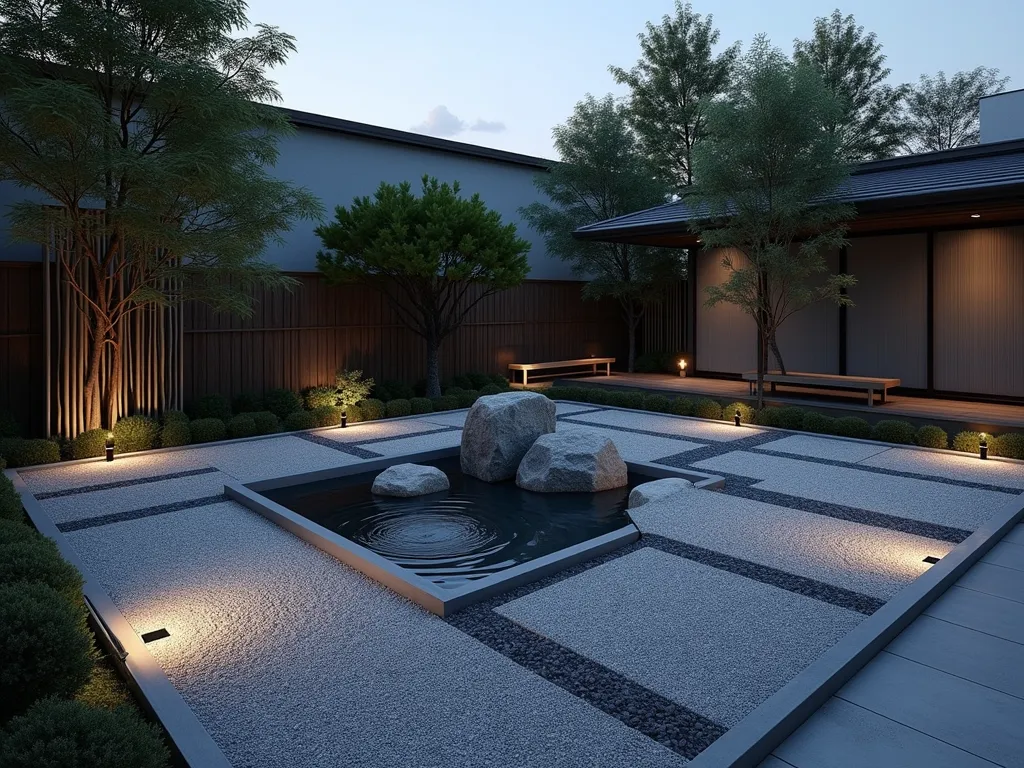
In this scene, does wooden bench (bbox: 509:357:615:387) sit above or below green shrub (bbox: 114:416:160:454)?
above

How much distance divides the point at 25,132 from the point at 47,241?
136 cm

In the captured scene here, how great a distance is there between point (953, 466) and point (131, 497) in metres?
8.44

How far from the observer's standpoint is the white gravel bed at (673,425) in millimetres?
9906

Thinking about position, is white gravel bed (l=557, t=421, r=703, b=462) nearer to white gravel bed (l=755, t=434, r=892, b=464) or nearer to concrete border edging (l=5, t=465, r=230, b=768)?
white gravel bed (l=755, t=434, r=892, b=464)

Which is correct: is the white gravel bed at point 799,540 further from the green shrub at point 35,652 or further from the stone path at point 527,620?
the green shrub at point 35,652

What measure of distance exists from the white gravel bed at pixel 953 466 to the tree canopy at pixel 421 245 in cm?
659

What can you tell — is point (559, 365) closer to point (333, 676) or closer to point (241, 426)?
point (241, 426)

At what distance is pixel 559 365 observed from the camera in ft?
50.3

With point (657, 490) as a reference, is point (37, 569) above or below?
above

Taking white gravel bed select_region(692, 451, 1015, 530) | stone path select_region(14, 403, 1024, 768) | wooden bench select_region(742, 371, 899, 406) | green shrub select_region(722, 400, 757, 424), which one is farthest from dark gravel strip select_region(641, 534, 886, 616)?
wooden bench select_region(742, 371, 899, 406)

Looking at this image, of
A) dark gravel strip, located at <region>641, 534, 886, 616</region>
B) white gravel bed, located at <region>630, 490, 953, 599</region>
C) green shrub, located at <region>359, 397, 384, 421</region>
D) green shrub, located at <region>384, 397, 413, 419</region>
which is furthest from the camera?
green shrub, located at <region>384, 397, 413, 419</region>

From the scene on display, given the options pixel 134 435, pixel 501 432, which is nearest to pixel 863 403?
pixel 501 432

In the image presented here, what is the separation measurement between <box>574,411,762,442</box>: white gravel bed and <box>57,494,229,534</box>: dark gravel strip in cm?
596

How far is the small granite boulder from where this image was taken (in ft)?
21.2
